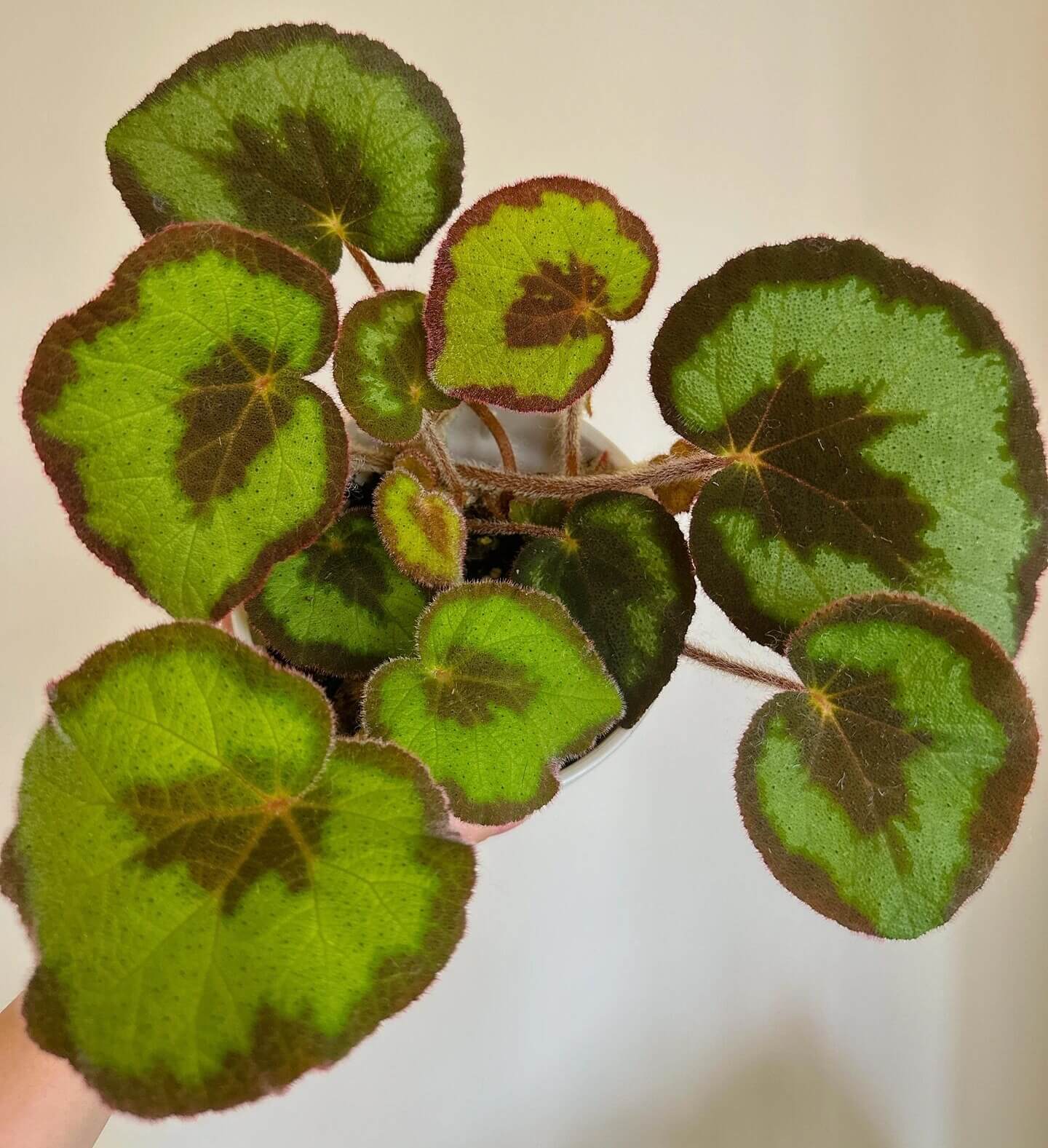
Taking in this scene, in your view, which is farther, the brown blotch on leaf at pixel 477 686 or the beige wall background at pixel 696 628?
the beige wall background at pixel 696 628

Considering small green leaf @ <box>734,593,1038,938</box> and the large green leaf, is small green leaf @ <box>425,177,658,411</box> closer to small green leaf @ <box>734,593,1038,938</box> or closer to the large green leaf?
the large green leaf

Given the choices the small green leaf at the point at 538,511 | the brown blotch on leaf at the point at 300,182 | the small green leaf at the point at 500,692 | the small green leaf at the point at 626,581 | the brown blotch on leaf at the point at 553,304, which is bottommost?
the small green leaf at the point at 500,692

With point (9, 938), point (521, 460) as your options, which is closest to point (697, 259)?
point (521, 460)

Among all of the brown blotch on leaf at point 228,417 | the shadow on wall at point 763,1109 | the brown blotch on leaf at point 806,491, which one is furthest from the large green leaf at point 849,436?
the shadow on wall at point 763,1109

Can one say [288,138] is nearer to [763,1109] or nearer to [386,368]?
[386,368]

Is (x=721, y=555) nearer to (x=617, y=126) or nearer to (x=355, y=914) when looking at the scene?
(x=355, y=914)

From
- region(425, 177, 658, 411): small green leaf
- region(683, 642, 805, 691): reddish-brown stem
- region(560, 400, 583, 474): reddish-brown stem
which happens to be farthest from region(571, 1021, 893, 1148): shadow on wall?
region(425, 177, 658, 411): small green leaf

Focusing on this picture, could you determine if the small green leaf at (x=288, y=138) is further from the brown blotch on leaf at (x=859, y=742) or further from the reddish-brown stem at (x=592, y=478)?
the brown blotch on leaf at (x=859, y=742)

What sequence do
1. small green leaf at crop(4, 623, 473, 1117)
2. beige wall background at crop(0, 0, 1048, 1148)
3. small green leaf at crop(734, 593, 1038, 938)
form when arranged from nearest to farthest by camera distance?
small green leaf at crop(4, 623, 473, 1117) → small green leaf at crop(734, 593, 1038, 938) → beige wall background at crop(0, 0, 1048, 1148)
